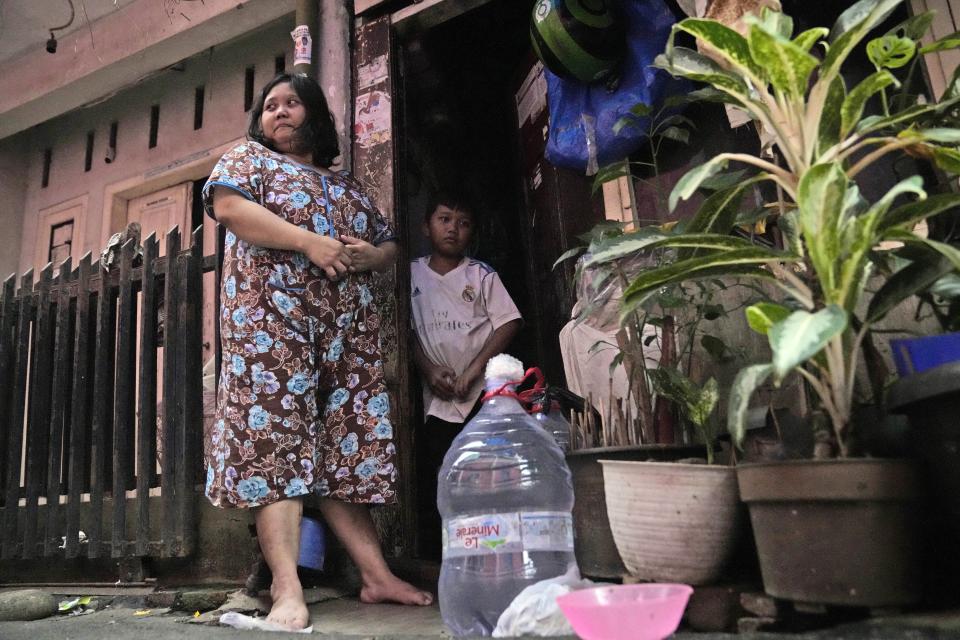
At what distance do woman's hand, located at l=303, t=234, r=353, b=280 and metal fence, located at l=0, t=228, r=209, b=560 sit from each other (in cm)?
108

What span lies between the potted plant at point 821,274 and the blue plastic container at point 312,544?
1.54 m

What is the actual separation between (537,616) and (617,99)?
2.06 m

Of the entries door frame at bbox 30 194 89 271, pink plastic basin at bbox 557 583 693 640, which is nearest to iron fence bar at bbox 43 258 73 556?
door frame at bbox 30 194 89 271

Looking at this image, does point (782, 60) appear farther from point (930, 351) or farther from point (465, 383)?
point (465, 383)

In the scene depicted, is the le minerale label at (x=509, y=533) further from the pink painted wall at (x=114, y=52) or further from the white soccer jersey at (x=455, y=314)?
the pink painted wall at (x=114, y=52)

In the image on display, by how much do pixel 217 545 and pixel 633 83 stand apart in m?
2.53

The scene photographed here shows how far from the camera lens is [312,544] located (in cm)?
248

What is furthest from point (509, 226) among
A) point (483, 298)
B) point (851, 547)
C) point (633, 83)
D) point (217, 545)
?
point (851, 547)

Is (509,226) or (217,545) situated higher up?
(509,226)

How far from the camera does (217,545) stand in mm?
2873

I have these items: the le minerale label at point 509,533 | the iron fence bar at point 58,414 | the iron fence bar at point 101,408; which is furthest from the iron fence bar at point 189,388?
the le minerale label at point 509,533

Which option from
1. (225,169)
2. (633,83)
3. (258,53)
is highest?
(258,53)

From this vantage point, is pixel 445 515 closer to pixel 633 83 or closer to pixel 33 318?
pixel 633 83

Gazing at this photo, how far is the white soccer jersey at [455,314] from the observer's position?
3.21 m
